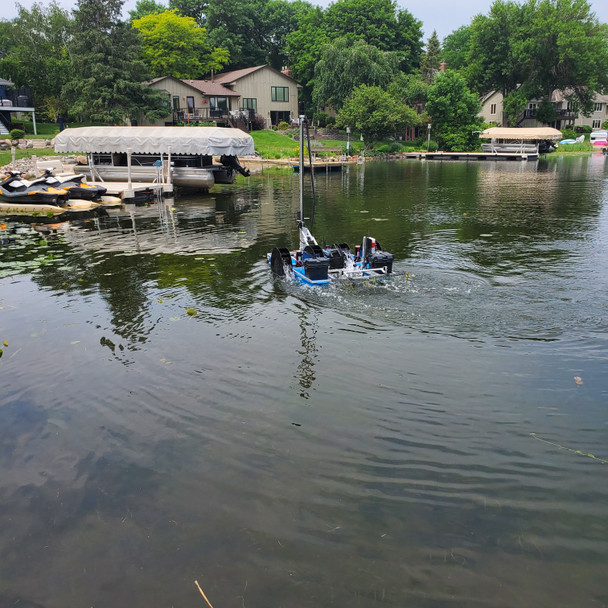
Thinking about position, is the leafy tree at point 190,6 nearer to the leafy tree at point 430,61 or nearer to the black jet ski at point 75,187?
the leafy tree at point 430,61

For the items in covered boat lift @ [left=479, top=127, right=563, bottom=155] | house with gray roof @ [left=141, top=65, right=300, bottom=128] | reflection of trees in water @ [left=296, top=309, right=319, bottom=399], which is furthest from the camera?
covered boat lift @ [left=479, top=127, right=563, bottom=155]

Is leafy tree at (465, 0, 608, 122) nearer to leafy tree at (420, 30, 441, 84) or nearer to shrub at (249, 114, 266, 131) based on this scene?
leafy tree at (420, 30, 441, 84)

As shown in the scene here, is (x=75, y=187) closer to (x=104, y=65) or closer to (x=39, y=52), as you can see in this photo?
(x=104, y=65)

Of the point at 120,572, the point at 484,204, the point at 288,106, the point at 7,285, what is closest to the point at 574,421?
the point at 120,572

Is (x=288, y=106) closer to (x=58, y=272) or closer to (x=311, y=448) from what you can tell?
(x=58, y=272)

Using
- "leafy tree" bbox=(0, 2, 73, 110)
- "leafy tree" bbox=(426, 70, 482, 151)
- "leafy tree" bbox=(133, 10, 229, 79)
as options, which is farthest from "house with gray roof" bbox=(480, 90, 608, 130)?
"leafy tree" bbox=(0, 2, 73, 110)

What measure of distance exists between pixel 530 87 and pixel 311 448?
9372 cm

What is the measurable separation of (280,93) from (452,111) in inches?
958

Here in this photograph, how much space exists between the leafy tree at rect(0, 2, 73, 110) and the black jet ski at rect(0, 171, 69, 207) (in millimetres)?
34542

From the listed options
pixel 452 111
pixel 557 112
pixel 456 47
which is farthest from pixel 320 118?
pixel 456 47

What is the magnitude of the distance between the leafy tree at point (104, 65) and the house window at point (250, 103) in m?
18.8

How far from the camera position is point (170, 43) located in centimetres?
6575

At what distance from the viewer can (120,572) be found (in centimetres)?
480

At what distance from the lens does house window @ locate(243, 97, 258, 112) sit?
70.1 meters
